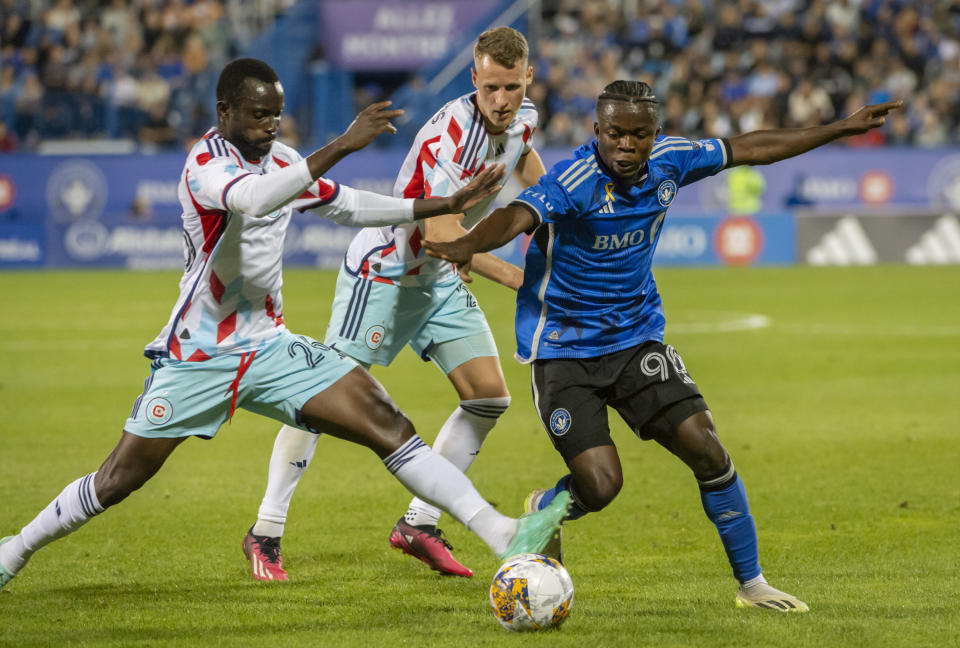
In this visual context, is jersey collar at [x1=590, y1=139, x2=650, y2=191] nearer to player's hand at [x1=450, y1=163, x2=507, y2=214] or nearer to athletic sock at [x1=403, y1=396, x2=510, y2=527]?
player's hand at [x1=450, y1=163, x2=507, y2=214]

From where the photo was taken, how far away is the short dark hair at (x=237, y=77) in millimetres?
4934

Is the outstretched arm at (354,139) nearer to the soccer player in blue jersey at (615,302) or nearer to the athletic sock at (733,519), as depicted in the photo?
the soccer player in blue jersey at (615,302)

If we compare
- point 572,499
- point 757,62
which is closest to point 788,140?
point 572,499

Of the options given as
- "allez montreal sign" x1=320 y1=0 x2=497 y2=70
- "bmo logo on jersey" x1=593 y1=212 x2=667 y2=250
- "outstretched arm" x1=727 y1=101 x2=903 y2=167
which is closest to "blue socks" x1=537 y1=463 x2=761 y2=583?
"bmo logo on jersey" x1=593 y1=212 x2=667 y2=250

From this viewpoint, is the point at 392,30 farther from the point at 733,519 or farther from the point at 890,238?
the point at 733,519

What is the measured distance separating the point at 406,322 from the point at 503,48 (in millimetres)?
1379

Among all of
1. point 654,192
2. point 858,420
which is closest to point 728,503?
point 654,192

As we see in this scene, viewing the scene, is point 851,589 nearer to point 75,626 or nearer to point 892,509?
point 892,509

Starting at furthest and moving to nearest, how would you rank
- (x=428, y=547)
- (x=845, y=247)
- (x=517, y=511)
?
(x=845, y=247)
(x=517, y=511)
(x=428, y=547)

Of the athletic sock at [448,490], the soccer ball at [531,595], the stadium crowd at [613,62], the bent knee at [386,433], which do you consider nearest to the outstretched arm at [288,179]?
the bent knee at [386,433]

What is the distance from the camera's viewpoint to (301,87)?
2842cm

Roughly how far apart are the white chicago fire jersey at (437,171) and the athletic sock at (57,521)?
182 centimetres

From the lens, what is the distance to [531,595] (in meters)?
4.71

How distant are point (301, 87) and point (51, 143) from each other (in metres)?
5.30
